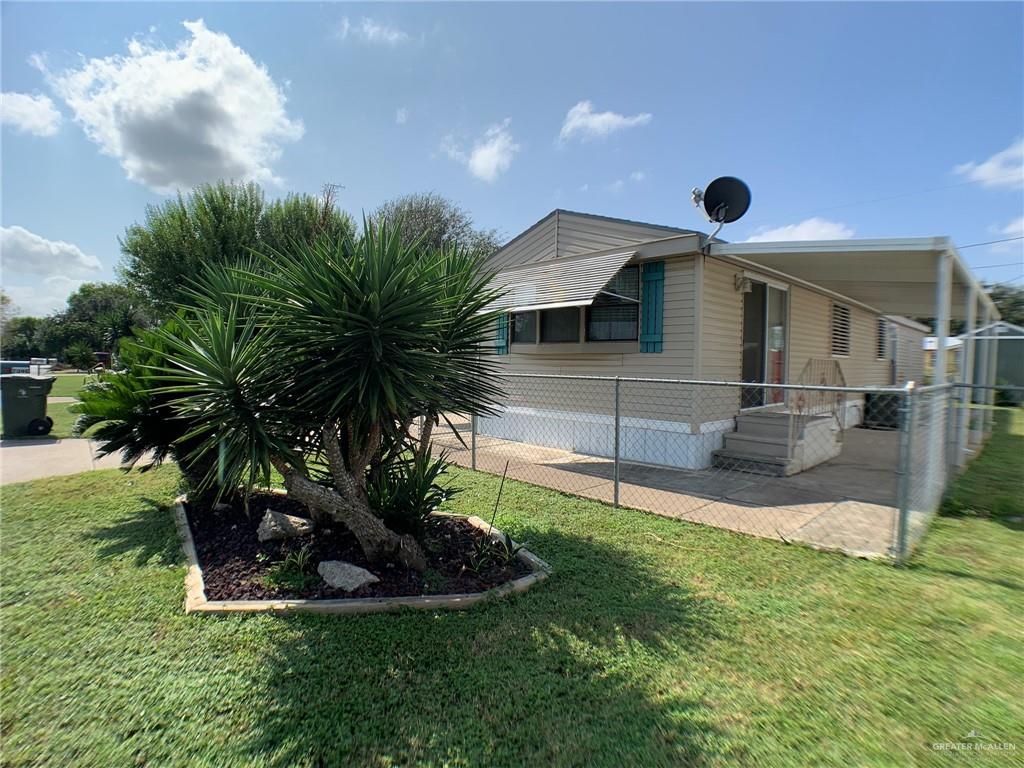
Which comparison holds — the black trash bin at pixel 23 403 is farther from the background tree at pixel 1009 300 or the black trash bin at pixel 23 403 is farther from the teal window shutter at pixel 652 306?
the background tree at pixel 1009 300

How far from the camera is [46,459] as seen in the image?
7.15m

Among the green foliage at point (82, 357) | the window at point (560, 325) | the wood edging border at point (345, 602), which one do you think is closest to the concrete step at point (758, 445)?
the window at point (560, 325)

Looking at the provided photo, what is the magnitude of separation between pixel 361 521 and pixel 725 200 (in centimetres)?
668

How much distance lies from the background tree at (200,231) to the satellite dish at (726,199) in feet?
34.9

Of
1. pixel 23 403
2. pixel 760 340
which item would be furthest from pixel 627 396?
pixel 23 403

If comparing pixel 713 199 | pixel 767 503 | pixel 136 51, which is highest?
pixel 136 51

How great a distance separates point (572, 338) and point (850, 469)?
486 cm

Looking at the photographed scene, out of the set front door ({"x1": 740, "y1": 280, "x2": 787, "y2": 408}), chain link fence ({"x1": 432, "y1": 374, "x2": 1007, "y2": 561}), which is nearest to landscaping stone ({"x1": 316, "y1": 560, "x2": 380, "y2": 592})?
chain link fence ({"x1": 432, "y1": 374, "x2": 1007, "y2": 561})

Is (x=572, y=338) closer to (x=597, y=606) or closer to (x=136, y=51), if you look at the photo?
(x=597, y=606)

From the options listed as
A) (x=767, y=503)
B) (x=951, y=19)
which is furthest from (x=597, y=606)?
(x=951, y=19)

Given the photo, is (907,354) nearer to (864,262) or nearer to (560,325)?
(864,262)

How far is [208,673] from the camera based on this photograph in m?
2.32

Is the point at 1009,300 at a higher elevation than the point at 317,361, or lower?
higher

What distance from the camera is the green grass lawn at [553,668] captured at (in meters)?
1.90
